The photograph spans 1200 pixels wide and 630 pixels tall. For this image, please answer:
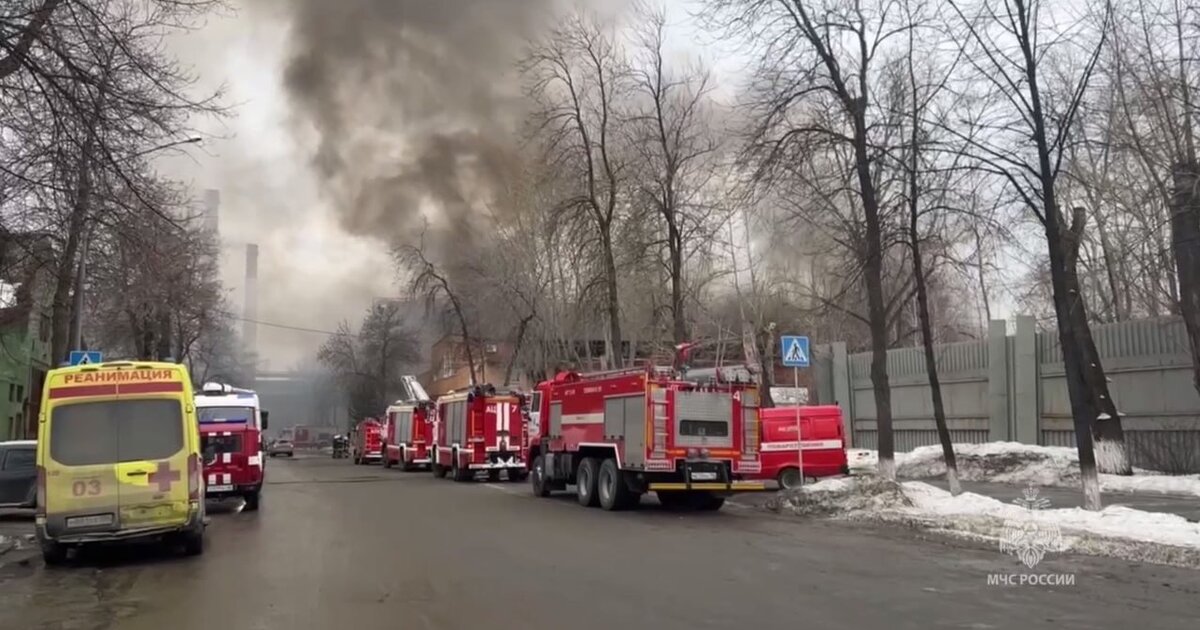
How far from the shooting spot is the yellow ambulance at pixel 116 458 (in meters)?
11.6

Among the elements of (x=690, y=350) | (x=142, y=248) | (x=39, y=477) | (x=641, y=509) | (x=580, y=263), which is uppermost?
(x=580, y=263)

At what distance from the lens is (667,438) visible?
17.7 m

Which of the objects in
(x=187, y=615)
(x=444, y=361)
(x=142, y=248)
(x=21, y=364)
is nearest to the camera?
(x=187, y=615)

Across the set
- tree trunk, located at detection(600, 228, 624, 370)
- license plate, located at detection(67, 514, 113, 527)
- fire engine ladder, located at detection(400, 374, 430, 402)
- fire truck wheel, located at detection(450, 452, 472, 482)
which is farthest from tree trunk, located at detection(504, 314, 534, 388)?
license plate, located at detection(67, 514, 113, 527)

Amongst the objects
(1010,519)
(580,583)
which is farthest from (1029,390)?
(580,583)

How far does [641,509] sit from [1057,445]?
40.4ft

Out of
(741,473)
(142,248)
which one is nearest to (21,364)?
(142,248)

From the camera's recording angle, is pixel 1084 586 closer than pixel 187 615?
No

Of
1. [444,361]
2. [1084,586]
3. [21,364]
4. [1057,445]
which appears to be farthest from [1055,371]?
[444,361]

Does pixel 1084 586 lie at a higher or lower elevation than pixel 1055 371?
lower

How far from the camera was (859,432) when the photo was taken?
110 feet

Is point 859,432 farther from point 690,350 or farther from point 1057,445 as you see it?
point 690,350

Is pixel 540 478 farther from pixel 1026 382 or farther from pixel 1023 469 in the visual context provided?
pixel 1026 382

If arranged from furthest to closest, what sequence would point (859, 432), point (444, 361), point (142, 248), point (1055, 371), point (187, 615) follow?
point (444, 361) → point (859, 432) → point (1055, 371) → point (142, 248) → point (187, 615)
